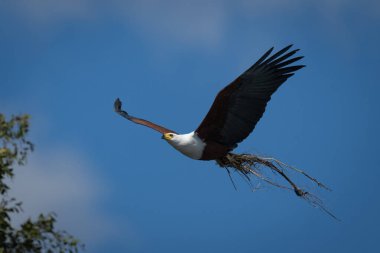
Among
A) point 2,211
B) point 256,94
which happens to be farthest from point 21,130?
point 256,94

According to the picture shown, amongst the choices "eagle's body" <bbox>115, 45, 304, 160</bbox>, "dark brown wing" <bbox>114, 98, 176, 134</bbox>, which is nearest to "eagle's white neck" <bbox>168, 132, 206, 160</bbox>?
"eagle's body" <bbox>115, 45, 304, 160</bbox>

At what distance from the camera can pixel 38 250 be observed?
6.07 m

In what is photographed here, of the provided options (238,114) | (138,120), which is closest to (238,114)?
(238,114)

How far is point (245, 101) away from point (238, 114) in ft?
0.62

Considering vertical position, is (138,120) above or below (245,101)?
above

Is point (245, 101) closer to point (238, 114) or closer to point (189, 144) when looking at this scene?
point (238, 114)

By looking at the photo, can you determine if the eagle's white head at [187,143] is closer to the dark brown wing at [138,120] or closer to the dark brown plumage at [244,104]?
the dark brown plumage at [244,104]

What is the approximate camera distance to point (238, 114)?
8.18 meters

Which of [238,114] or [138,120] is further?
[138,120]

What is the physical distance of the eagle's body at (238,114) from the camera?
810 cm

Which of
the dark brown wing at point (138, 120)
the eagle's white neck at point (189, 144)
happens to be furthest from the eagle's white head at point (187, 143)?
the dark brown wing at point (138, 120)

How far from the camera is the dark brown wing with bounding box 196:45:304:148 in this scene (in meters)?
8.05

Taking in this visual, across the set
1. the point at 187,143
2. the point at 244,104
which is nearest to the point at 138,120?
the point at 187,143

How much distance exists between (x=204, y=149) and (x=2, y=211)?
3.09 metres
